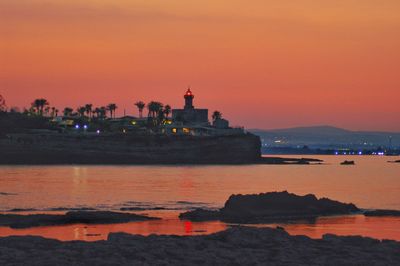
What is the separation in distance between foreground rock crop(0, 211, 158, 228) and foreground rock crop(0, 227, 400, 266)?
1541cm

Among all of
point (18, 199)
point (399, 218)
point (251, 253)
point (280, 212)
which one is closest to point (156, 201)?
point (18, 199)

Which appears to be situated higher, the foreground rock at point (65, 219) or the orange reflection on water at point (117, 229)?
the foreground rock at point (65, 219)

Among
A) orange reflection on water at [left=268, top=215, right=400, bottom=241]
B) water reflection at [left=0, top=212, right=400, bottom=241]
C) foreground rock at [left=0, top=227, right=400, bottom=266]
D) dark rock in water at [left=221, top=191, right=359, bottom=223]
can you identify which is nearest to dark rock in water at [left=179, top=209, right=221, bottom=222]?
dark rock in water at [left=221, top=191, right=359, bottom=223]

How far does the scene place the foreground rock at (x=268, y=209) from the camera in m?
Result: 53.9

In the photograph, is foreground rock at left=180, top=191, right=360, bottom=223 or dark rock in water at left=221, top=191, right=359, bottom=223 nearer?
foreground rock at left=180, top=191, right=360, bottom=223

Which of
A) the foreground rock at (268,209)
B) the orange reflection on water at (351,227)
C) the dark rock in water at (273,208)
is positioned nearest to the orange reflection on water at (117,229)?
the foreground rock at (268,209)

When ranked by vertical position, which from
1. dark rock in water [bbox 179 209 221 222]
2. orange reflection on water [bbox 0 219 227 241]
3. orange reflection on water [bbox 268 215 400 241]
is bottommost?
orange reflection on water [bbox 0 219 227 241]

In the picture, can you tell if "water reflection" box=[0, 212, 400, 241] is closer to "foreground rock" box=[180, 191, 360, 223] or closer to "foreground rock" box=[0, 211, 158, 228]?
"foreground rock" box=[0, 211, 158, 228]

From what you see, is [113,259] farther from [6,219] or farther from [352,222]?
[352,222]

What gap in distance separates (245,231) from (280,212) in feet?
67.8

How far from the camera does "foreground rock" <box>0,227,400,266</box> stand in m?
29.4

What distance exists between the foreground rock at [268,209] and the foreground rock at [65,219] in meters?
4.58

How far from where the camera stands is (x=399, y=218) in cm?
5659

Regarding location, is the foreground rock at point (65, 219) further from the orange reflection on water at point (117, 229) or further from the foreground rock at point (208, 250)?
the foreground rock at point (208, 250)
